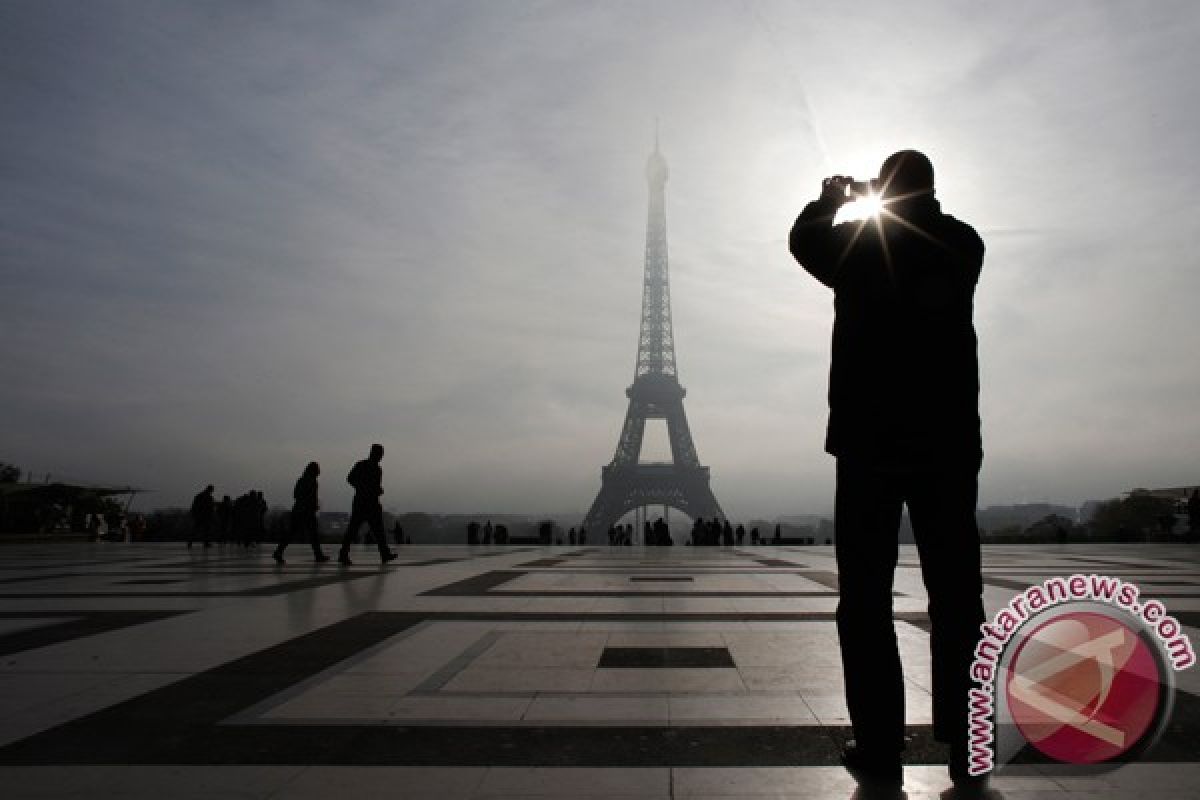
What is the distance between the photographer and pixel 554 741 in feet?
9.30

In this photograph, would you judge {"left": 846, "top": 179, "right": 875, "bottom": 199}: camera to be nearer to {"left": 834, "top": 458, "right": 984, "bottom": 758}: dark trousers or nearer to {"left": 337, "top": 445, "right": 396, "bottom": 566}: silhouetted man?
{"left": 834, "top": 458, "right": 984, "bottom": 758}: dark trousers

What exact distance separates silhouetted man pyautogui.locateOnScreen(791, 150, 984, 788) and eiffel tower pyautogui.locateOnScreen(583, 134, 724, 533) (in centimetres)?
5644

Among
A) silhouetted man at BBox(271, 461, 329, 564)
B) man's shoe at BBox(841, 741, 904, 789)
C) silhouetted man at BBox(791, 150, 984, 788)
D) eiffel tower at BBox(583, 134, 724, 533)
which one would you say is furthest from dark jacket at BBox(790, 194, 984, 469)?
eiffel tower at BBox(583, 134, 724, 533)

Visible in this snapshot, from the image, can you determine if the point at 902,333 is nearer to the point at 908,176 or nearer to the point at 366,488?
the point at 908,176

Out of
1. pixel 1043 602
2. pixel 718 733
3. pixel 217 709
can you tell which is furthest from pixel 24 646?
pixel 1043 602

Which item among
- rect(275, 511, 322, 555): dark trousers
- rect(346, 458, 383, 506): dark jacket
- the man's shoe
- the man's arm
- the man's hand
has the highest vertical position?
the man's hand

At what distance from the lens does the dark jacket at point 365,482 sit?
1209 cm

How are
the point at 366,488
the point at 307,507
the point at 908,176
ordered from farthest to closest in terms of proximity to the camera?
the point at 307,507 < the point at 366,488 < the point at 908,176

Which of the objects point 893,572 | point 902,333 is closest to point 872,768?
point 893,572

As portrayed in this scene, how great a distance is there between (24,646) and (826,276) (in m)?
4.80

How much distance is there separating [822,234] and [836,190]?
175mm

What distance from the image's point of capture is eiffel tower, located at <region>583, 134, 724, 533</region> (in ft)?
204

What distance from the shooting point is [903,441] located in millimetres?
2686

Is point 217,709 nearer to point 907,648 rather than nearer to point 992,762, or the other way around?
point 992,762
